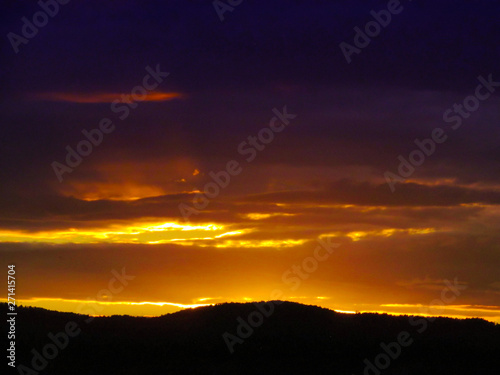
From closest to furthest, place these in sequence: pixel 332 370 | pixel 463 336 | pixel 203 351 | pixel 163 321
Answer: pixel 332 370 < pixel 203 351 < pixel 463 336 < pixel 163 321

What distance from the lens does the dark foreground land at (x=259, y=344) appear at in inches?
926

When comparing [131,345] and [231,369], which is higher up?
[131,345]

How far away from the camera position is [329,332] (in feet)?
87.2

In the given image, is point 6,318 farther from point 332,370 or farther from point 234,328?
point 332,370

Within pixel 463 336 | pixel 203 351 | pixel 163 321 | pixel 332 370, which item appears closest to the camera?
pixel 332 370

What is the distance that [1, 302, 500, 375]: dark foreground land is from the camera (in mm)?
23531

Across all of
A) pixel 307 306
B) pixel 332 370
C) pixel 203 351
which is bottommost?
pixel 332 370

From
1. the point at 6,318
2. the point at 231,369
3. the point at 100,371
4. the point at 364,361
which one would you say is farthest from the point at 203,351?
the point at 6,318

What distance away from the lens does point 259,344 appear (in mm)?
25312

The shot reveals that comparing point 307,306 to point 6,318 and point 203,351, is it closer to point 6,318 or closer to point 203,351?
point 203,351

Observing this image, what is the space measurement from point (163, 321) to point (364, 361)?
9211mm

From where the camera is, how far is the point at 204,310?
29.3m

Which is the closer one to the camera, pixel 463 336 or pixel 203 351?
pixel 203 351

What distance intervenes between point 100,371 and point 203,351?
145 inches
